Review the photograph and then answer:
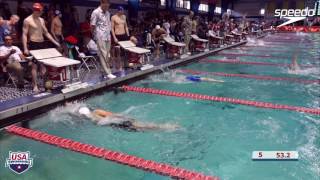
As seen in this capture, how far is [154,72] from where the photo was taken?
8.95 metres

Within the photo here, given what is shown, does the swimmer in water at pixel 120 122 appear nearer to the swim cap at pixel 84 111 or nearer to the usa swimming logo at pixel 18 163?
the swim cap at pixel 84 111

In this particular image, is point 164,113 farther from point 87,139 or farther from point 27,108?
point 27,108

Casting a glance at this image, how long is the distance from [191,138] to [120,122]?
3.76 feet

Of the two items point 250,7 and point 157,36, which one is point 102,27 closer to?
point 157,36

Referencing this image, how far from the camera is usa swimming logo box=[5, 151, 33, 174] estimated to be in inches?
139

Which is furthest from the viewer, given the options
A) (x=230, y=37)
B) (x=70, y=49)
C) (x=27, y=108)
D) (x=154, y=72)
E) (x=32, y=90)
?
(x=230, y=37)

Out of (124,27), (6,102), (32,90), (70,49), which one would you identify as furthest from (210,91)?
(6,102)

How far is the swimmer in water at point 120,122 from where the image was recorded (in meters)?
4.95

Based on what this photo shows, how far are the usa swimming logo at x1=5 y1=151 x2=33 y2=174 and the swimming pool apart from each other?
0.06 meters

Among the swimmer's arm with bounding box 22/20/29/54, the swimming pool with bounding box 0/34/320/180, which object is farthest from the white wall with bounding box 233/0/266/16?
the swimmer's arm with bounding box 22/20/29/54

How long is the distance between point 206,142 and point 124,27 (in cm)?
447

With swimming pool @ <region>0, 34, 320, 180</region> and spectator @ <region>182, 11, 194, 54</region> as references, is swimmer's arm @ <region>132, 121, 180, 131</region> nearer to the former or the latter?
swimming pool @ <region>0, 34, 320, 180</region>

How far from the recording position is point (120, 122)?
502 centimetres

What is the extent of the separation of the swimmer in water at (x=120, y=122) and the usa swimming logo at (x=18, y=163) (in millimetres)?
1533
